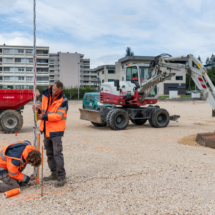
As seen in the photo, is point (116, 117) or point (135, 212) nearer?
point (135, 212)

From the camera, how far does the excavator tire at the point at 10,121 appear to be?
11.9 meters

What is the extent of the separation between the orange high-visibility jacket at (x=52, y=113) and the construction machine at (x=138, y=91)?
7.72m

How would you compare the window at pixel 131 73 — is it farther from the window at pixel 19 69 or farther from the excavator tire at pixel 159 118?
the window at pixel 19 69

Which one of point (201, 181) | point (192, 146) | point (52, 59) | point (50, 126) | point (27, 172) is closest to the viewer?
point (50, 126)

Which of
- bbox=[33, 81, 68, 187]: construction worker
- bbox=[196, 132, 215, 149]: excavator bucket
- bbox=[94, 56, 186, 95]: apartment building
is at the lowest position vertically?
bbox=[196, 132, 215, 149]: excavator bucket

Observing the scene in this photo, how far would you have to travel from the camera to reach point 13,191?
4.50 m

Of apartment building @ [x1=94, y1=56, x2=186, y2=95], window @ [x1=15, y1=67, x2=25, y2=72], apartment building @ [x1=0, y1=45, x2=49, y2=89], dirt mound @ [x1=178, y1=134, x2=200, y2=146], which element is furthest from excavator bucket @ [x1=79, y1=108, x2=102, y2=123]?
window @ [x1=15, y1=67, x2=25, y2=72]

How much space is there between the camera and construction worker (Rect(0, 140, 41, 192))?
4488 mm

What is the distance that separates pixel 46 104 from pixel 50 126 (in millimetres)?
421

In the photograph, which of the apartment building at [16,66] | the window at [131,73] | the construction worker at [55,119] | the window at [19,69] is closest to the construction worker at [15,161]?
the construction worker at [55,119]

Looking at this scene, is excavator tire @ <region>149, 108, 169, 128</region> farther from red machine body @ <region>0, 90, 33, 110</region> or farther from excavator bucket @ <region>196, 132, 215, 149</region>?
red machine body @ <region>0, 90, 33, 110</region>

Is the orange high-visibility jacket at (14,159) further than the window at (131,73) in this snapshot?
No

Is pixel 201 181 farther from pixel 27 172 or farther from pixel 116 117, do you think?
pixel 116 117

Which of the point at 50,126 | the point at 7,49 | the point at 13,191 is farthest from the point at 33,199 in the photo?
the point at 7,49
